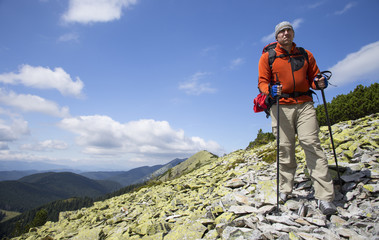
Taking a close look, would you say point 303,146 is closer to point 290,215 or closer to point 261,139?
point 290,215

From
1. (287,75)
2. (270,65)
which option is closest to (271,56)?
(270,65)

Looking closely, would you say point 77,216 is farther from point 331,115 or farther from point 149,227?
point 331,115

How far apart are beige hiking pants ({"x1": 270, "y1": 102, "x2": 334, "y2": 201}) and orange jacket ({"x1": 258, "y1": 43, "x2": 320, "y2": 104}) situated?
1.06 feet

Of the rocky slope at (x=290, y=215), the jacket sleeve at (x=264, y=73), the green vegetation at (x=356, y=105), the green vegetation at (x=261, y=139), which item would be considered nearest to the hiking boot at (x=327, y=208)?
the rocky slope at (x=290, y=215)

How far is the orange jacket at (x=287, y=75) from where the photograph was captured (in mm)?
5188

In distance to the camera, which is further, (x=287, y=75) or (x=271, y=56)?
(x=271, y=56)

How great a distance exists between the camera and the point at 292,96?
5270 millimetres

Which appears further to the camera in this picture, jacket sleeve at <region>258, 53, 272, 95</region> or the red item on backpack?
the red item on backpack

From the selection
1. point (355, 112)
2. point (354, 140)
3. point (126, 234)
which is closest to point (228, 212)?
point (126, 234)

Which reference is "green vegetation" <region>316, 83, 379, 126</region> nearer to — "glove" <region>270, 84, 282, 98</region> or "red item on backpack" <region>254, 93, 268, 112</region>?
"red item on backpack" <region>254, 93, 268, 112</region>

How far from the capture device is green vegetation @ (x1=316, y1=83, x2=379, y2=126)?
17109mm

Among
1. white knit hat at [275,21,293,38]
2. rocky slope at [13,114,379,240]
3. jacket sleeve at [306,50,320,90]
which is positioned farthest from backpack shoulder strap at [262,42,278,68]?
rocky slope at [13,114,379,240]

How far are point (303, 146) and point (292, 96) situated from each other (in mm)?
1377

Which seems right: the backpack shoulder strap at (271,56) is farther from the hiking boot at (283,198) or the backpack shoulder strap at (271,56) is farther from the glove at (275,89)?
the hiking boot at (283,198)
